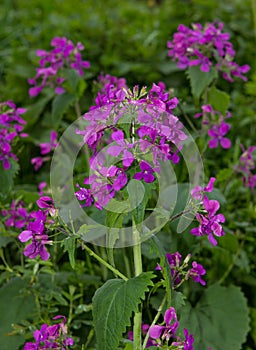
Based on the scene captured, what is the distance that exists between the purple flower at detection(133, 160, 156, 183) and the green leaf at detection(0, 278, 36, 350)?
25.3 inches

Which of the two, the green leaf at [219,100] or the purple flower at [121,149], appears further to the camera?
the green leaf at [219,100]

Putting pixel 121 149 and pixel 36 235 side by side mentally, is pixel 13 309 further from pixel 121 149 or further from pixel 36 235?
pixel 121 149

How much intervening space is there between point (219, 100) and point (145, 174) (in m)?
0.86

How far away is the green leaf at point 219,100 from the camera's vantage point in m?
1.88

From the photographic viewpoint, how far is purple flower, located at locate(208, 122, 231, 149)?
70.2 inches

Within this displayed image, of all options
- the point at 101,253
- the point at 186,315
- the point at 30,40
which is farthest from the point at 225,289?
the point at 30,40

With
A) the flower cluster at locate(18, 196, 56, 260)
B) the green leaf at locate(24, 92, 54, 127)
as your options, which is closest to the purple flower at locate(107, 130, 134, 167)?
the flower cluster at locate(18, 196, 56, 260)

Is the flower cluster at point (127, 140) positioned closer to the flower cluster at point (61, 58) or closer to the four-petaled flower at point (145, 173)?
the four-petaled flower at point (145, 173)

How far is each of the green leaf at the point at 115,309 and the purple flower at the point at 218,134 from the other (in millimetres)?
733

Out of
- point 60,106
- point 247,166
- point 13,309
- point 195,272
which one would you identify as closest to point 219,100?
point 247,166

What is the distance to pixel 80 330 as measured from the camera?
1.67 m

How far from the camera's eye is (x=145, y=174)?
3.60 feet

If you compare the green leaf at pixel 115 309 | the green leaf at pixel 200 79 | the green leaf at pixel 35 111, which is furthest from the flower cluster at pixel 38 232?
the green leaf at pixel 35 111

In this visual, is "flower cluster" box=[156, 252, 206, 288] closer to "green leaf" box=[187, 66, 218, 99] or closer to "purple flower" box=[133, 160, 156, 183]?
"purple flower" box=[133, 160, 156, 183]
